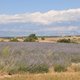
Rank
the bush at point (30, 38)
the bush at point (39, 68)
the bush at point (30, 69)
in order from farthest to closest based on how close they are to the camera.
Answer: the bush at point (30, 38) < the bush at point (39, 68) < the bush at point (30, 69)

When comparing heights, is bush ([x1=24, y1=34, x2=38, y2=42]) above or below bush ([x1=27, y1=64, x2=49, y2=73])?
below

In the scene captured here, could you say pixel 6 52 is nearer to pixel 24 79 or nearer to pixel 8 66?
pixel 8 66

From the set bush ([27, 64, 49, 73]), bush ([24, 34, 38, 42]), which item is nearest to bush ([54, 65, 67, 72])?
bush ([27, 64, 49, 73])

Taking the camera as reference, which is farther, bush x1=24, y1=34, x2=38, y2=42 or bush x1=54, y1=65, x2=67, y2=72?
bush x1=24, y1=34, x2=38, y2=42

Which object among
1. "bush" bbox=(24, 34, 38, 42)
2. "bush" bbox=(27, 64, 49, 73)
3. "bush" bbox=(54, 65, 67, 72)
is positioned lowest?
"bush" bbox=(24, 34, 38, 42)

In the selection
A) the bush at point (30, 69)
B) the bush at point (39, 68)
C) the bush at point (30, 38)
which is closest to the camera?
the bush at point (30, 69)

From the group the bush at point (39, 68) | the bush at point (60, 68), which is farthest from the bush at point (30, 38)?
the bush at point (39, 68)

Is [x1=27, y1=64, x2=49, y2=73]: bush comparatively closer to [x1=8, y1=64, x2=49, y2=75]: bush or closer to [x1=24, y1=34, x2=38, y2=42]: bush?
[x1=8, y1=64, x2=49, y2=75]: bush

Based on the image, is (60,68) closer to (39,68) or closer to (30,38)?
(39,68)

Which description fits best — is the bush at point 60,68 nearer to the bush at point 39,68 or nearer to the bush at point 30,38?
the bush at point 39,68

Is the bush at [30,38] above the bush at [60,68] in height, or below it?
below

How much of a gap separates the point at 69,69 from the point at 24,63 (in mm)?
4622

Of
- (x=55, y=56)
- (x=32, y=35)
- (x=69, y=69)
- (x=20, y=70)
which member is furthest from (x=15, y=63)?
(x=32, y=35)

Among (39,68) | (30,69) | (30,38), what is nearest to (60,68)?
(39,68)
